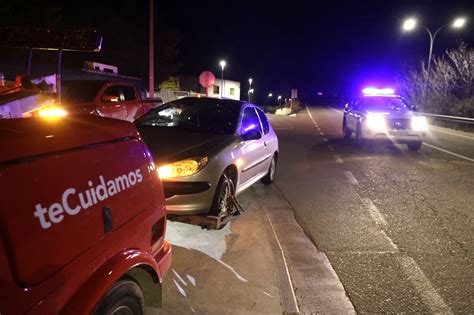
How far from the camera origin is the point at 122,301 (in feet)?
7.75

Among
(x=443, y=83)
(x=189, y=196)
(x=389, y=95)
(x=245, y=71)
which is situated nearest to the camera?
(x=189, y=196)

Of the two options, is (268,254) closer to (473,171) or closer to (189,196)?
(189,196)

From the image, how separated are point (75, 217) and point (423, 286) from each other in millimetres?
3471

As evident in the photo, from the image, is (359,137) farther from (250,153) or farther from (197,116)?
(197,116)

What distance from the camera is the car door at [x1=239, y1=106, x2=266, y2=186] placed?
6018mm

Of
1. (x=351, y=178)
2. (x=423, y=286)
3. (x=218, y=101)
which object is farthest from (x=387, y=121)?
(x=423, y=286)

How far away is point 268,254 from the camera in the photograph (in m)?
4.71

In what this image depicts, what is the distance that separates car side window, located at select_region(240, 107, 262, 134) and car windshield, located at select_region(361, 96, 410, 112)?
25.7 ft

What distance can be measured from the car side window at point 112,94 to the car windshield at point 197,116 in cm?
393

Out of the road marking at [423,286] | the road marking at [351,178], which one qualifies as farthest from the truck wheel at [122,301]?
the road marking at [351,178]

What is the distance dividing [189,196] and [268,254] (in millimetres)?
1136

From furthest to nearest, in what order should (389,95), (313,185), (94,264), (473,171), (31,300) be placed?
1. (389,95)
2. (473,171)
3. (313,185)
4. (94,264)
5. (31,300)

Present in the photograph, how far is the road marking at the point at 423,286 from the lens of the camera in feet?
12.1

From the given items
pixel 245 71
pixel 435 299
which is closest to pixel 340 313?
pixel 435 299
